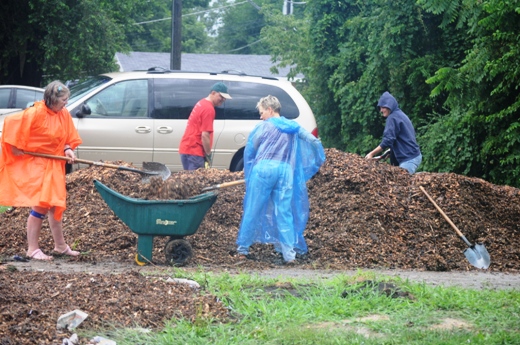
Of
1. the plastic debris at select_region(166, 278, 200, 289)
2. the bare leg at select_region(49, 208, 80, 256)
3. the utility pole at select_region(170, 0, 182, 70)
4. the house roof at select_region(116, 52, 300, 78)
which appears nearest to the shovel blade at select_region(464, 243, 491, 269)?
the plastic debris at select_region(166, 278, 200, 289)

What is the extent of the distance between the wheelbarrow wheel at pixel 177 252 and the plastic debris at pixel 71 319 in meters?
3.00

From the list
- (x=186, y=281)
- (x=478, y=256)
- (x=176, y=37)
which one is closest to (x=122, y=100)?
(x=478, y=256)

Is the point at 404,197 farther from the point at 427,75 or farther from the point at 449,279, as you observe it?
the point at 427,75

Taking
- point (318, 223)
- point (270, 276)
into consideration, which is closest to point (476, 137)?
point (318, 223)

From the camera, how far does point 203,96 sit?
14148mm

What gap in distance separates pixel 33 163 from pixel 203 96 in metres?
5.72

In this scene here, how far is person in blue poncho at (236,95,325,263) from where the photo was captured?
9094mm

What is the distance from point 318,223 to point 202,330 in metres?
4.63

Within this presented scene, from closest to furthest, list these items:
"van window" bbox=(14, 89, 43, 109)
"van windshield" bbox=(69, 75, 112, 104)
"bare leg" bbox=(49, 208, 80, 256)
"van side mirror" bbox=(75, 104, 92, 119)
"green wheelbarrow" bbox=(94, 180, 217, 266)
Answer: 1. "green wheelbarrow" bbox=(94, 180, 217, 266)
2. "bare leg" bbox=(49, 208, 80, 256)
3. "van side mirror" bbox=(75, 104, 92, 119)
4. "van windshield" bbox=(69, 75, 112, 104)
5. "van window" bbox=(14, 89, 43, 109)

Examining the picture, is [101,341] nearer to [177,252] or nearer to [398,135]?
[177,252]

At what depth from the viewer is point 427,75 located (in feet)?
53.6

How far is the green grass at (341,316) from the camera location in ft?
18.0

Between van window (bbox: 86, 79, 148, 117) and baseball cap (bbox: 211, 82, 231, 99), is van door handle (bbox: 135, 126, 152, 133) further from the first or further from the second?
baseball cap (bbox: 211, 82, 231, 99)

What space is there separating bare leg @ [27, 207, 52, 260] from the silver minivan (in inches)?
182
